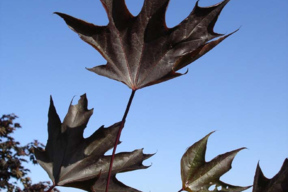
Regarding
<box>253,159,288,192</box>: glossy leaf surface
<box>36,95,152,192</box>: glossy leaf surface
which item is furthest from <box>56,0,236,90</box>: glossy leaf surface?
<box>253,159,288,192</box>: glossy leaf surface

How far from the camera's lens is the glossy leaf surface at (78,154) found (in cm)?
146

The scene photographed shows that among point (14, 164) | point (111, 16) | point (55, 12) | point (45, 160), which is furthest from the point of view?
point (14, 164)

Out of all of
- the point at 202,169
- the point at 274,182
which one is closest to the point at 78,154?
the point at 202,169

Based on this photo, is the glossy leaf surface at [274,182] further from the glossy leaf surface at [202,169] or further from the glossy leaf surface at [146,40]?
the glossy leaf surface at [146,40]

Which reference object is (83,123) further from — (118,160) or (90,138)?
(118,160)

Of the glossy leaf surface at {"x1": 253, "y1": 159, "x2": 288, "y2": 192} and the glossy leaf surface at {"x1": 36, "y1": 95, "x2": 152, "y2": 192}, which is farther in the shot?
the glossy leaf surface at {"x1": 36, "y1": 95, "x2": 152, "y2": 192}

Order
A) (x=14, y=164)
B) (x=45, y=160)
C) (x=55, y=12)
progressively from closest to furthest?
(x=55, y=12) → (x=45, y=160) → (x=14, y=164)

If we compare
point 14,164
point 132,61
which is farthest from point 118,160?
point 14,164

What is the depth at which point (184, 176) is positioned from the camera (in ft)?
4.63

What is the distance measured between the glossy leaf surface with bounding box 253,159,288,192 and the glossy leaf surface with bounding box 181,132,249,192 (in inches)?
3.4

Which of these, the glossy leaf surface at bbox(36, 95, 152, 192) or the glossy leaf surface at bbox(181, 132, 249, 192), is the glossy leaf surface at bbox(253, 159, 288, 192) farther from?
the glossy leaf surface at bbox(36, 95, 152, 192)

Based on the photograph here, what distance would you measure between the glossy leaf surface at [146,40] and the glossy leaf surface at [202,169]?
10.9 inches

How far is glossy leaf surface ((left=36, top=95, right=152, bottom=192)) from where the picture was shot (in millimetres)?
1460

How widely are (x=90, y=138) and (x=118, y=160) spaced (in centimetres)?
14
